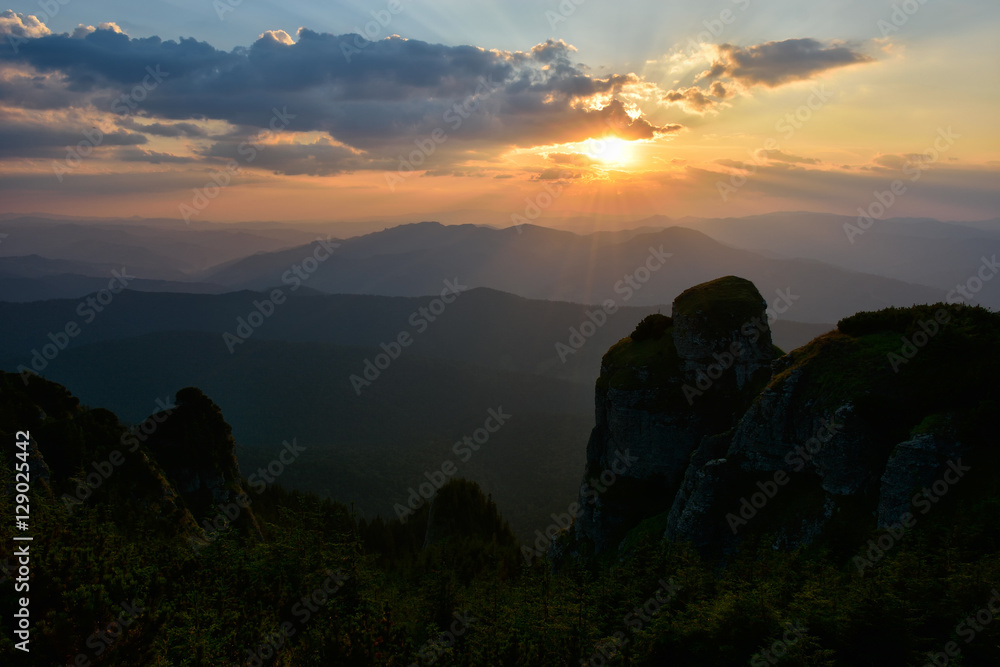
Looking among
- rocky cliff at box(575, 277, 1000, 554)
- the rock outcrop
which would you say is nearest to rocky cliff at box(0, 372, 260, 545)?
the rock outcrop

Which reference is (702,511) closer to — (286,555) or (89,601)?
(286,555)

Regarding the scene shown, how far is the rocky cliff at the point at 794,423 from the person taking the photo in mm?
21938

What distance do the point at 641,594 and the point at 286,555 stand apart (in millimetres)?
13155

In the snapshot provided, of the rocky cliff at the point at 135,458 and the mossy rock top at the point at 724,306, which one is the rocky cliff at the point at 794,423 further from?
the rocky cliff at the point at 135,458

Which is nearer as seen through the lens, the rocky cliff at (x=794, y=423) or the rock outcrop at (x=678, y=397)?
the rocky cliff at (x=794, y=423)

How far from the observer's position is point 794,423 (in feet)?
92.0

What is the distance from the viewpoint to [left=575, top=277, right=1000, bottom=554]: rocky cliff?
2194 cm

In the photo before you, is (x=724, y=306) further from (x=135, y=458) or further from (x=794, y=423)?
(x=135, y=458)

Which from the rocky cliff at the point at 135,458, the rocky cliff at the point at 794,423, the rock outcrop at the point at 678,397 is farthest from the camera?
the rock outcrop at the point at 678,397

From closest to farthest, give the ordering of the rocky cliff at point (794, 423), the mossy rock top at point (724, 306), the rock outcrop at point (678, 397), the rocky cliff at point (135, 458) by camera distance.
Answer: the rocky cliff at point (794, 423) → the rocky cliff at point (135, 458) → the rock outcrop at point (678, 397) → the mossy rock top at point (724, 306)

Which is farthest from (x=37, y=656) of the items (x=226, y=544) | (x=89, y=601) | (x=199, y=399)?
(x=199, y=399)

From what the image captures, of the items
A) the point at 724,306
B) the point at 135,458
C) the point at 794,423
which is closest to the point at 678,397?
the point at 724,306

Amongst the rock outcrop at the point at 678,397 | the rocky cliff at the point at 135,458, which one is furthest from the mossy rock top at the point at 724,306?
the rocky cliff at the point at 135,458

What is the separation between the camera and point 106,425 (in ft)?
155
